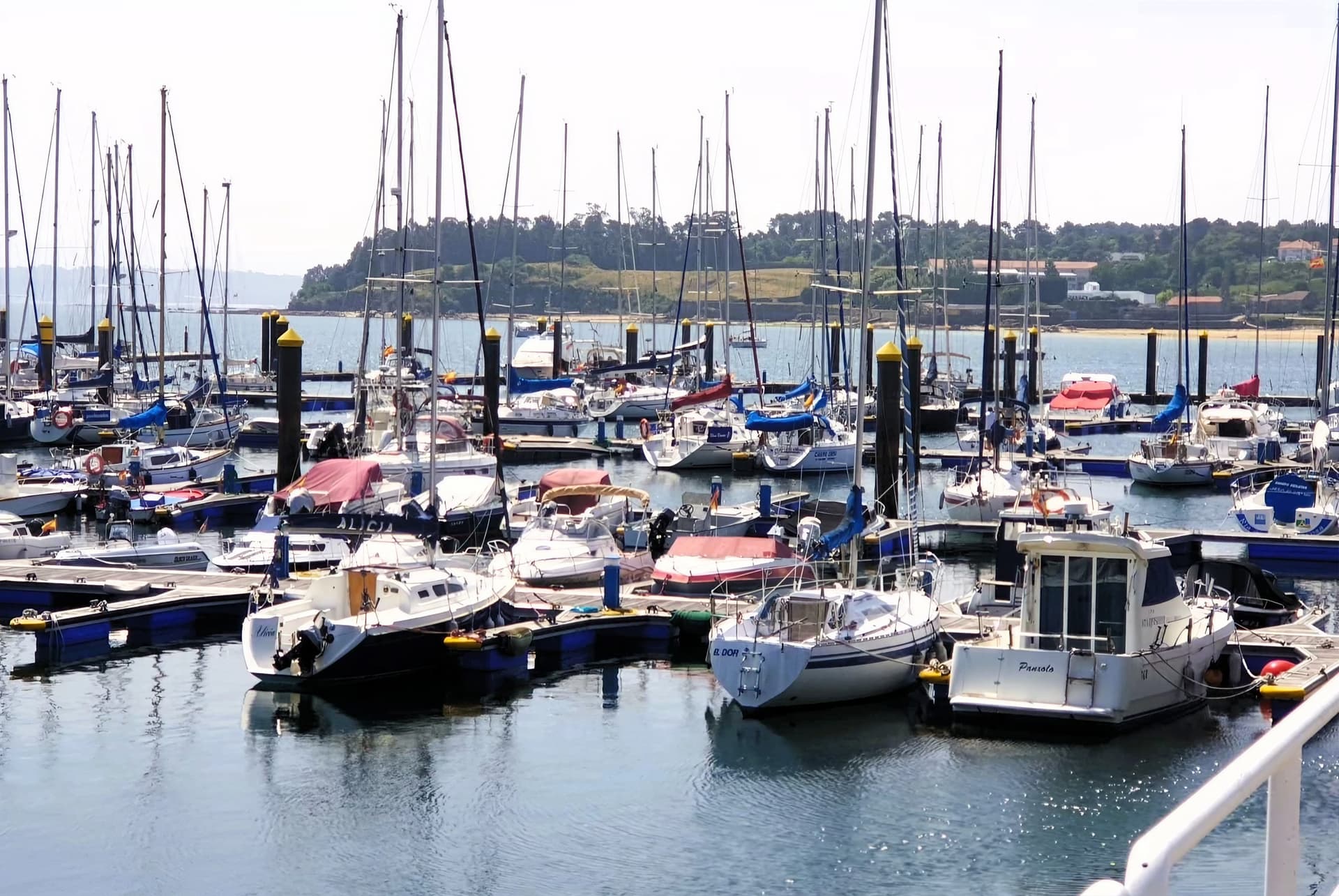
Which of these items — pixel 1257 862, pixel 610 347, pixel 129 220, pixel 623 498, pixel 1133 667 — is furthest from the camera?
pixel 610 347

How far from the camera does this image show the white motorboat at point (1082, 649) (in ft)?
81.8

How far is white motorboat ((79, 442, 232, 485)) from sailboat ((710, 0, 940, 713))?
31.6m

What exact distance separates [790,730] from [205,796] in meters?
8.68

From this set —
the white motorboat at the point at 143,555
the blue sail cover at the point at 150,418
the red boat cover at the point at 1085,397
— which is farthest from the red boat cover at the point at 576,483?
the red boat cover at the point at 1085,397

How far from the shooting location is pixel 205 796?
913 inches

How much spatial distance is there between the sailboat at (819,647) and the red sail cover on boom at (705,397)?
38970 millimetres

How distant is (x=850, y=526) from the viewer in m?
30.6

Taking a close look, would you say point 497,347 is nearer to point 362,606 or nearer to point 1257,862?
point 362,606

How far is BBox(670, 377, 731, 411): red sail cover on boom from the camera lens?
Answer: 66.9m

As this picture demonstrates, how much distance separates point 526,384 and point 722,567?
43.6m

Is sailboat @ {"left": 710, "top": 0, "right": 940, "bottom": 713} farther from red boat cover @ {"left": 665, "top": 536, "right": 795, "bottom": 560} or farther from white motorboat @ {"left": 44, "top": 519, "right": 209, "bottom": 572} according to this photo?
white motorboat @ {"left": 44, "top": 519, "right": 209, "bottom": 572}

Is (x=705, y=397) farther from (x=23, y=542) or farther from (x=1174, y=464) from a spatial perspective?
(x=23, y=542)

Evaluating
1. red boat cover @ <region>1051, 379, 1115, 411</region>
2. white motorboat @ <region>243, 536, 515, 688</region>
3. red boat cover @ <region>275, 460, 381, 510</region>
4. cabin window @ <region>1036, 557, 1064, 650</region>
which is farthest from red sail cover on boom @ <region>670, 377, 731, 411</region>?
cabin window @ <region>1036, 557, 1064, 650</region>

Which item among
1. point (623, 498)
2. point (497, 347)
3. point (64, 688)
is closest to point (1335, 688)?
→ point (64, 688)
